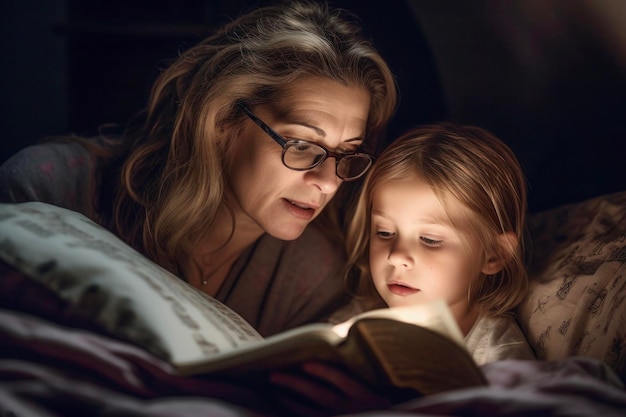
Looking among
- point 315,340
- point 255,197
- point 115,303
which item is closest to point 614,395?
point 315,340

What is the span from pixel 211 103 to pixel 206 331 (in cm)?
56

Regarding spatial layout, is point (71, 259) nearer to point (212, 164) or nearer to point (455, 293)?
point (212, 164)

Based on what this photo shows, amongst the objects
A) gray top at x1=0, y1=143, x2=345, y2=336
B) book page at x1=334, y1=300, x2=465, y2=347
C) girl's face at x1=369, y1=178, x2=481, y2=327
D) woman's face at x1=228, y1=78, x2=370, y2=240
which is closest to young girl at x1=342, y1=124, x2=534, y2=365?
girl's face at x1=369, y1=178, x2=481, y2=327

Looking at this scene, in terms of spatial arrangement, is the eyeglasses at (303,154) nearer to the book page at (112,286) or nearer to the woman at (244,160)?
the woman at (244,160)

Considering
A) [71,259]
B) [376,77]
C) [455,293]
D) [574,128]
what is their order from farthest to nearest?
[574,128], [376,77], [455,293], [71,259]

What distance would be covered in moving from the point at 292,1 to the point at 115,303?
2.86 ft

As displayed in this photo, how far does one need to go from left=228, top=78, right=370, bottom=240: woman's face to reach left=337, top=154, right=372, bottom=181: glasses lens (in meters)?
0.02

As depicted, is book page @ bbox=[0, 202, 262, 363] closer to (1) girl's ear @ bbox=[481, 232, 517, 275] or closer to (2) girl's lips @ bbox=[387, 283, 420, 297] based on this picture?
(2) girl's lips @ bbox=[387, 283, 420, 297]

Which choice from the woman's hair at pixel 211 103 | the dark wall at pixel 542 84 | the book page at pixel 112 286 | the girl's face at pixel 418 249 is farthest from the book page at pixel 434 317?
the dark wall at pixel 542 84

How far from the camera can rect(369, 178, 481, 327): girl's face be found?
3.80 feet

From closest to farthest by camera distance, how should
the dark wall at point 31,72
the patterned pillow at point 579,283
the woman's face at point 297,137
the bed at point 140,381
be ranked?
the bed at point 140,381, the patterned pillow at point 579,283, the woman's face at point 297,137, the dark wall at point 31,72

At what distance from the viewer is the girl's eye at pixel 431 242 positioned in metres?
1.17

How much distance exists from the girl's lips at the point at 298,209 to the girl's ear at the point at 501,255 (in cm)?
37

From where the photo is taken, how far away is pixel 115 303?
768mm
